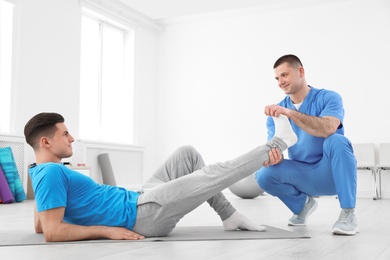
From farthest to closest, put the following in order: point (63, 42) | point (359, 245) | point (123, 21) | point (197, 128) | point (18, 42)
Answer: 1. point (197, 128)
2. point (123, 21)
3. point (63, 42)
4. point (18, 42)
5. point (359, 245)

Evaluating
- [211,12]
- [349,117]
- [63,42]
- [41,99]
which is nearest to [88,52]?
[63,42]

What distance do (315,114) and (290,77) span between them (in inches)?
10.4

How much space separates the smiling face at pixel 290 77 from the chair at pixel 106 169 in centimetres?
457

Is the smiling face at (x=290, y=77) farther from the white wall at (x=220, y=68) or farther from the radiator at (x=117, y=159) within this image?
the radiator at (x=117, y=159)

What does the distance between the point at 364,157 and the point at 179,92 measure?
3.49 metres

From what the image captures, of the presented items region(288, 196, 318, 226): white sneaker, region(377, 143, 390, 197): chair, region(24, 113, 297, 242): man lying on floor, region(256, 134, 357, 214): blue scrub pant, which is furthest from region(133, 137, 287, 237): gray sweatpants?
region(377, 143, 390, 197): chair

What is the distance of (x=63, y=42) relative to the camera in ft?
21.0

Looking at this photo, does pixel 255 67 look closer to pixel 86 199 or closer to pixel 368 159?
→ pixel 368 159

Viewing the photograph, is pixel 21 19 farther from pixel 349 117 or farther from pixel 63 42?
pixel 349 117

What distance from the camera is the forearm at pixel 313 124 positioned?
2.46 meters

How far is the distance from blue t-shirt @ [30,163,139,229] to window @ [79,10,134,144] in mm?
5108

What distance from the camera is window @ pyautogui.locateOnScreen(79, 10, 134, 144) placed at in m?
7.22

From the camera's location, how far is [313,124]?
248cm

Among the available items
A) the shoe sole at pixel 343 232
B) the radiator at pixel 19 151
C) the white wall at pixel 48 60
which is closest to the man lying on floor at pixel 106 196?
the shoe sole at pixel 343 232
